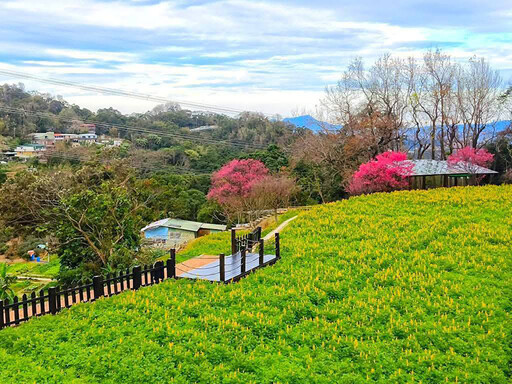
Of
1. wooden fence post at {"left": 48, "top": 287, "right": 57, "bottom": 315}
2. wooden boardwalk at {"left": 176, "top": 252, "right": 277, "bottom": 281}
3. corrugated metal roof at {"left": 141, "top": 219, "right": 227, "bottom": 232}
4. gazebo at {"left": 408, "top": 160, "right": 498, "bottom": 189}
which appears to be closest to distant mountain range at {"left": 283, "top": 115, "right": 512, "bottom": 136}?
gazebo at {"left": 408, "top": 160, "right": 498, "bottom": 189}

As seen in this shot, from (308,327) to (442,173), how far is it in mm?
22363

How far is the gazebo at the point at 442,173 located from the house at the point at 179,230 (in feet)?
48.2

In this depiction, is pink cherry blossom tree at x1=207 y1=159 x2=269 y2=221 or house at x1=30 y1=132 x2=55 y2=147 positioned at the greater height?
house at x1=30 y1=132 x2=55 y2=147

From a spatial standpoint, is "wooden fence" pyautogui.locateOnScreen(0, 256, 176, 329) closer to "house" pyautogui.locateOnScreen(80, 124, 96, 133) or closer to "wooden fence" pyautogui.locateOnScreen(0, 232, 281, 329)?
Result: "wooden fence" pyautogui.locateOnScreen(0, 232, 281, 329)

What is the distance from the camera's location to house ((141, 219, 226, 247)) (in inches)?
1259

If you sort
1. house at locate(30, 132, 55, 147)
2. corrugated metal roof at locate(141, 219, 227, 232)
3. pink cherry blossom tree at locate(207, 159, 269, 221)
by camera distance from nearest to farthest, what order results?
pink cherry blossom tree at locate(207, 159, 269, 221) → corrugated metal roof at locate(141, 219, 227, 232) → house at locate(30, 132, 55, 147)

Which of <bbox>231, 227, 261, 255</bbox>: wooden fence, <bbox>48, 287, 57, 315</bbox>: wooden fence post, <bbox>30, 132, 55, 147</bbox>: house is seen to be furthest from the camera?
<bbox>30, 132, 55, 147</bbox>: house

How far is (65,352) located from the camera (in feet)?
19.8

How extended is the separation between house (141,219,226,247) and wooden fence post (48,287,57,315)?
24.0 meters

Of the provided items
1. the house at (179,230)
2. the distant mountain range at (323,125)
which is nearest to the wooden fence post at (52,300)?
the house at (179,230)

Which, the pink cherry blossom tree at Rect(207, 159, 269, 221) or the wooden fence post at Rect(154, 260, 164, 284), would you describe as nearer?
the wooden fence post at Rect(154, 260, 164, 284)

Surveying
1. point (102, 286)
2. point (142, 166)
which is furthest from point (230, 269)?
point (142, 166)

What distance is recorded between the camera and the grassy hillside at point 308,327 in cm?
554

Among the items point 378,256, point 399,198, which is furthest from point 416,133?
point 378,256
